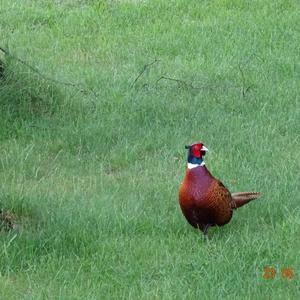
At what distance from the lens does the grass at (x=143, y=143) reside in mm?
5074

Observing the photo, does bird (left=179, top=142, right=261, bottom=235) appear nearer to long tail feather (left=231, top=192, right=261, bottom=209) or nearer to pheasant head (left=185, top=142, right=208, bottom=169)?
pheasant head (left=185, top=142, right=208, bottom=169)

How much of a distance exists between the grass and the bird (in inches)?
4.6

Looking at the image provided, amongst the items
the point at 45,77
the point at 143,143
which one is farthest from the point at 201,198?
the point at 45,77

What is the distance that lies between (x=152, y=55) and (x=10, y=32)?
163cm

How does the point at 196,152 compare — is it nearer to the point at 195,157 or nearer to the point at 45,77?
the point at 195,157

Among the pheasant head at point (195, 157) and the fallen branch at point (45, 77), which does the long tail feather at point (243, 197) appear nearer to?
the pheasant head at point (195, 157)

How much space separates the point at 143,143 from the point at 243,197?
165 cm

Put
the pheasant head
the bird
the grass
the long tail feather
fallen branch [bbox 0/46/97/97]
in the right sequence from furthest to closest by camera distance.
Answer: fallen branch [bbox 0/46/97/97]
the long tail feather
the pheasant head
the bird
the grass

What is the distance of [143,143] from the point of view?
24.1ft

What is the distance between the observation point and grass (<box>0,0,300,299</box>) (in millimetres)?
5074

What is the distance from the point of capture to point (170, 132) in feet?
24.9

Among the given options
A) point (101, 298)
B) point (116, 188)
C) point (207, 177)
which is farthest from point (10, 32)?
point (101, 298)

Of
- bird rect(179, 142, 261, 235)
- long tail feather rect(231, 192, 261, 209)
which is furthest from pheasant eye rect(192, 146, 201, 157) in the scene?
long tail feather rect(231, 192, 261, 209)

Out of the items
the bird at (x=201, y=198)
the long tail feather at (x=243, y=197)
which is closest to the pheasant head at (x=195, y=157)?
the bird at (x=201, y=198)
